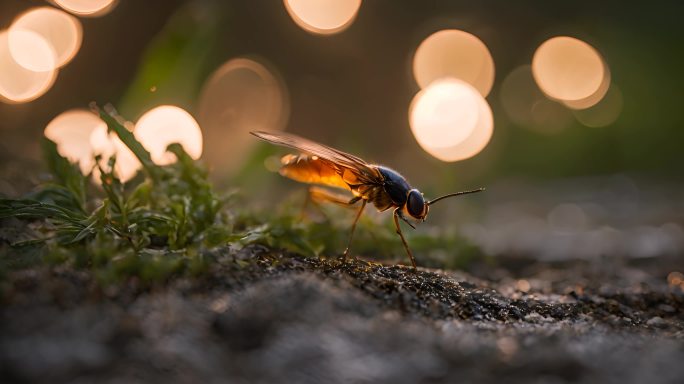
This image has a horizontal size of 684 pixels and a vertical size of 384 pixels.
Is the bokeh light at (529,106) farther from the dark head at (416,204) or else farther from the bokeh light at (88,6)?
the dark head at (416,204)

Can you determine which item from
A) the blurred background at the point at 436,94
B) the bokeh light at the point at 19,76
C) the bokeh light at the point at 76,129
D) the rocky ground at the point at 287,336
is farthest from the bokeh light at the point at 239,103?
the rocky ground at the point at 287,336

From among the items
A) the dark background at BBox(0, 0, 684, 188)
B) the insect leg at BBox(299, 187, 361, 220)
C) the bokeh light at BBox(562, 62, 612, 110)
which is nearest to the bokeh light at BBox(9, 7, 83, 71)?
the dark background at BBox(0, 0, 684, 188)

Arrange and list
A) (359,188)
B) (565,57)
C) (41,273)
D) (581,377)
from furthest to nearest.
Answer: (565,57)
(359,188)
(41,273)
(581,377)

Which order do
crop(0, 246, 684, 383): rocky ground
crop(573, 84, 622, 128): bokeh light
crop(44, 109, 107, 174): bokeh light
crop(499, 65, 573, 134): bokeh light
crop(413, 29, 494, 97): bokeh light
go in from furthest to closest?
crop(413, 29, 494, 97): bokeh light < crop(499, 65, 573, 134): bokeh light < crop(573, 84, 622, 128): bokeh light < crop(44, 109, 107, 174): bokeh light < crop(0, 246, 684, 383): rocky ground

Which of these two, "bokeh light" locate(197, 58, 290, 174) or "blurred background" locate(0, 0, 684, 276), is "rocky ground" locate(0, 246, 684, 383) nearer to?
"blurred background" locate(0, 0, 684, 276)

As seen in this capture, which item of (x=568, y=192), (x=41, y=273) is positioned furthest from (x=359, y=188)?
(x=568, y=192)

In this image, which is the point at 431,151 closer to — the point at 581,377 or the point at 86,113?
the point at 86,113

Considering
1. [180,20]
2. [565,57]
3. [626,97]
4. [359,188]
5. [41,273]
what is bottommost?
[41,273]
